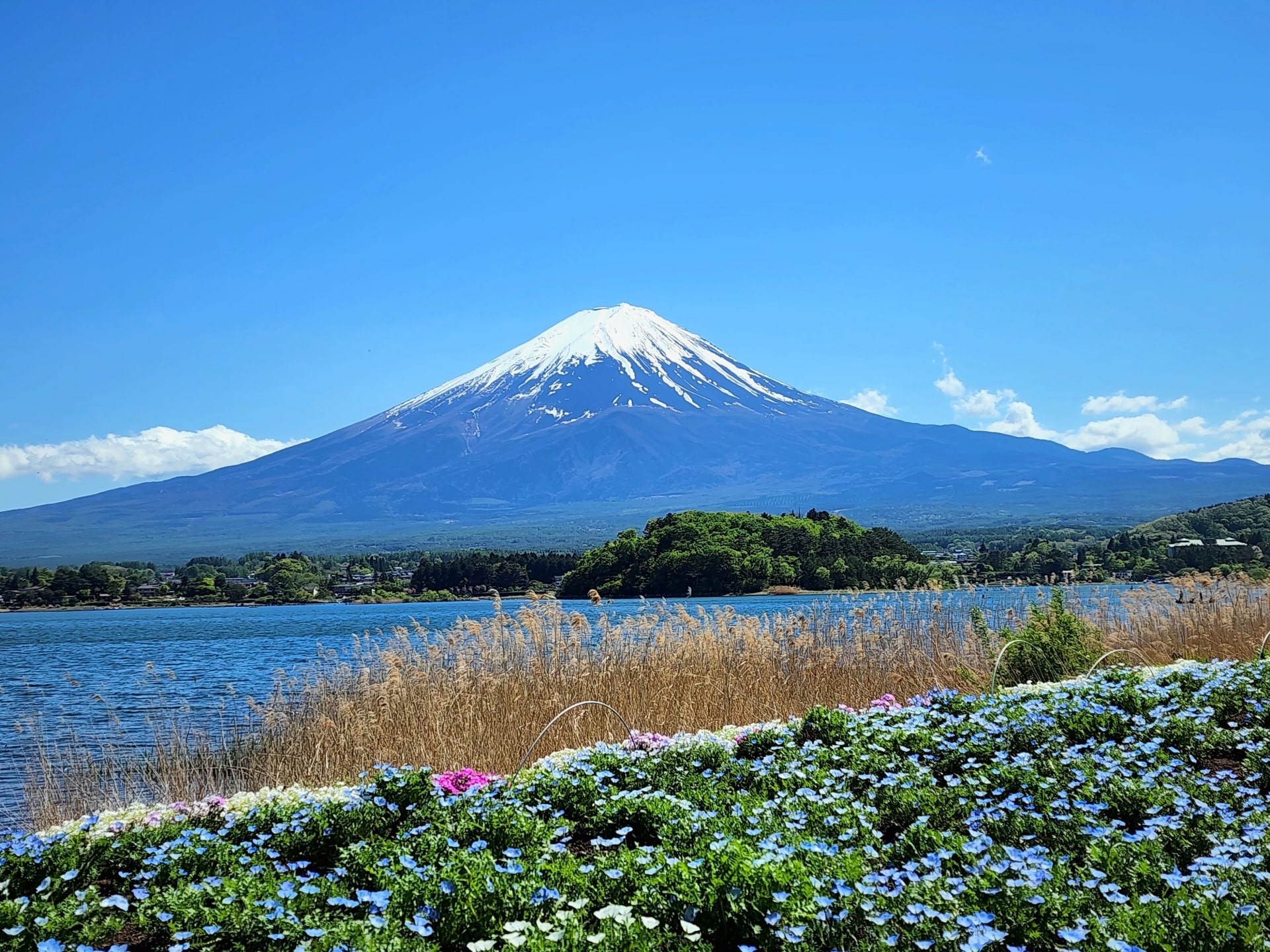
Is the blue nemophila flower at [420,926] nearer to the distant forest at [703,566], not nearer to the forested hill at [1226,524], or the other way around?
the distant forest at [703,566]

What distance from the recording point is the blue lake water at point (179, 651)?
1237 cm

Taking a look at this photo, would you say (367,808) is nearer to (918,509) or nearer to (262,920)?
(262,920)

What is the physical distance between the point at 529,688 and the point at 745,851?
5.47 metres

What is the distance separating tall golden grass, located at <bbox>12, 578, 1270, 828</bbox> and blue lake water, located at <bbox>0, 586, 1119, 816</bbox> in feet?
1.78

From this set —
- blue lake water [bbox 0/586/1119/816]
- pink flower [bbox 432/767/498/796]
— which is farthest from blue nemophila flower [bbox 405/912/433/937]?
blue lake water [bbox 0/586/1119/816]

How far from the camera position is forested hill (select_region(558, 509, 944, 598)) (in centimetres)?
4350

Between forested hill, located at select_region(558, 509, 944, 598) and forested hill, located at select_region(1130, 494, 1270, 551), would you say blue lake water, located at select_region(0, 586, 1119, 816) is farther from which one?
forested hill, located at select_region(1130, 494, 1270, 551)

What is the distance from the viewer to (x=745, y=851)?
3594 mm

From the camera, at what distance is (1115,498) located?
157250mm

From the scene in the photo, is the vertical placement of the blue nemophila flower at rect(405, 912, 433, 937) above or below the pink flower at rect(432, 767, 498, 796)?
above

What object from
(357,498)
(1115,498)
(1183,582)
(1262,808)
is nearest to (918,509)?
(1115,498)

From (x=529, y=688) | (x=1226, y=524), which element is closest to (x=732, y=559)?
(x=1226, y=524)

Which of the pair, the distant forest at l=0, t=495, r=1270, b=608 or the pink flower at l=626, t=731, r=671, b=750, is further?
the distant forest at l=0, t=495, r=1270, b=608

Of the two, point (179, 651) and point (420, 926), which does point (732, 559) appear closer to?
point (179, 651)
